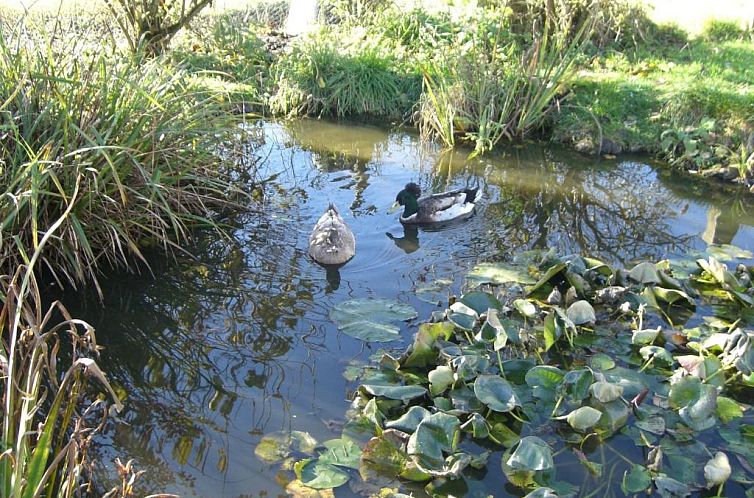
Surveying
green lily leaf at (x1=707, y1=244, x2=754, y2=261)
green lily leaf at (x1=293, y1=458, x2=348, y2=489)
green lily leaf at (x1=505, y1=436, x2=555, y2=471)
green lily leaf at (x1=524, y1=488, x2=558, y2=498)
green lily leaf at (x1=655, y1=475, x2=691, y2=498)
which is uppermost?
green lily leaf at (x1=707, y1=244, x2=754, y2=261)

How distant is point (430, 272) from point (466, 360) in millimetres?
1653

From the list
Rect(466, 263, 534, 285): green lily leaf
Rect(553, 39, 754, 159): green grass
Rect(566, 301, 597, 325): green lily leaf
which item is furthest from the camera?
Rect(553, 39, 754, 159): green grass

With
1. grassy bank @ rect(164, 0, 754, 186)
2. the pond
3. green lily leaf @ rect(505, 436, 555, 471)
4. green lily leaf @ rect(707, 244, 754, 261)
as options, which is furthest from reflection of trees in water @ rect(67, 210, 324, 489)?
green lily leaf @ rect(707, 244, 754, 261)

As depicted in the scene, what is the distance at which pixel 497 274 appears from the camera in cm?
534

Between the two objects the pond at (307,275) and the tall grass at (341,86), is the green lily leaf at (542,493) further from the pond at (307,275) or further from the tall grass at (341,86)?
the tall grass at (341,86)

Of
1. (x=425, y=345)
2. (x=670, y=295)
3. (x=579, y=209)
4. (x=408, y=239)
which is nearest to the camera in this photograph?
(x=425, y=345)

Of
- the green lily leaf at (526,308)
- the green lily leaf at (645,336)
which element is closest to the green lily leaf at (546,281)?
the green lily leaf at (526,308)

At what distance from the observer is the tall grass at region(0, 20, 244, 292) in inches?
178

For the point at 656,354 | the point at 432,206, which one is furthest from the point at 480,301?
the point at 432,206

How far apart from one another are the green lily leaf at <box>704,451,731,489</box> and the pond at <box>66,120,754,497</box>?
21 centimetres

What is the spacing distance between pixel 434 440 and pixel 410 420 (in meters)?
0.21

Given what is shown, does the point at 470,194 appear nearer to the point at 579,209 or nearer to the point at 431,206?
the point at 431,206

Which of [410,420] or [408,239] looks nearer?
[410,420]

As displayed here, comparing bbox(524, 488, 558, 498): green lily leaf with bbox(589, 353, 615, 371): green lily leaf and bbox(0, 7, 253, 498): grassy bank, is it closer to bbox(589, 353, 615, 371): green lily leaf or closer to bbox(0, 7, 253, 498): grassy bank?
bbox(589, 353, 615, 371): green lily leaf
